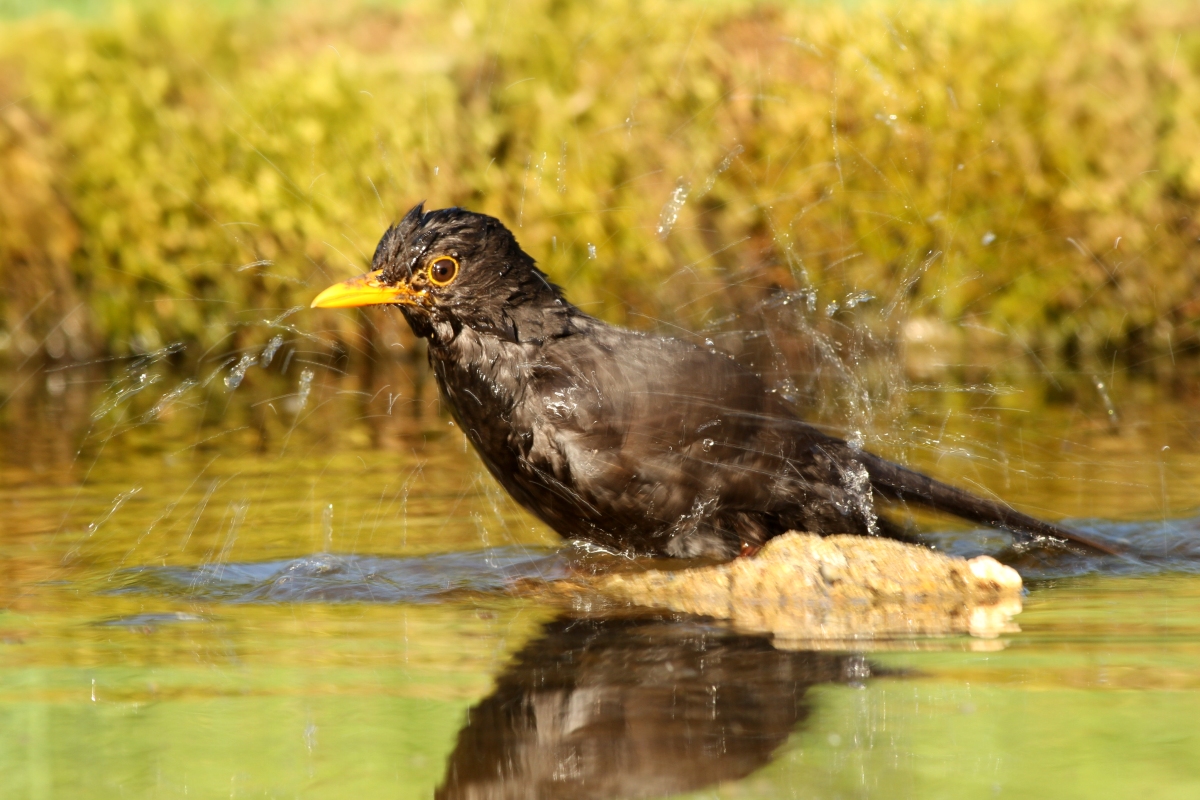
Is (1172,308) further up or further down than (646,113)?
further down

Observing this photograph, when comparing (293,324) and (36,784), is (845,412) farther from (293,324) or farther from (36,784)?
(293,324)

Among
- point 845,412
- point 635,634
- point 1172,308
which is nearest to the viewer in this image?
point 635,634

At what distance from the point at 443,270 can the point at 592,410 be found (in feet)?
2.08

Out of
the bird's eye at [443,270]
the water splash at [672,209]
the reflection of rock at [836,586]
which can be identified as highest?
the water splash at [672,209]

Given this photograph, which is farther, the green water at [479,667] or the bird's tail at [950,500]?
the bird's tail at [950,500]

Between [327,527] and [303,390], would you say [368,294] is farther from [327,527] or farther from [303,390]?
[303,390]

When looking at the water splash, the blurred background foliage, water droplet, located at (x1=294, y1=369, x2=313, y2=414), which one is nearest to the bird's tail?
the blurred background foliage

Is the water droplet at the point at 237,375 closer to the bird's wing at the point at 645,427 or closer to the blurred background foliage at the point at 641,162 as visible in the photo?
the blurred background foliage at the point at 641,162

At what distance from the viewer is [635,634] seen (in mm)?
3520

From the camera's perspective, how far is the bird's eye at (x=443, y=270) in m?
4.23

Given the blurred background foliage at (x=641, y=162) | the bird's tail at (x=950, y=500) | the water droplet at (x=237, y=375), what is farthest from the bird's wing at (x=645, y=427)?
the water droplet at (x=237, y=375)

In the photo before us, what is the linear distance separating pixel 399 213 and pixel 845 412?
444 centimetres

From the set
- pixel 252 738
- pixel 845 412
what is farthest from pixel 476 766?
pixel 845 412

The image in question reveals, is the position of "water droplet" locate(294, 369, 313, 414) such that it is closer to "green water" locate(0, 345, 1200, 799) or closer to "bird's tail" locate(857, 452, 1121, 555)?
"green water" locate(0, 345, 1200, 799)
